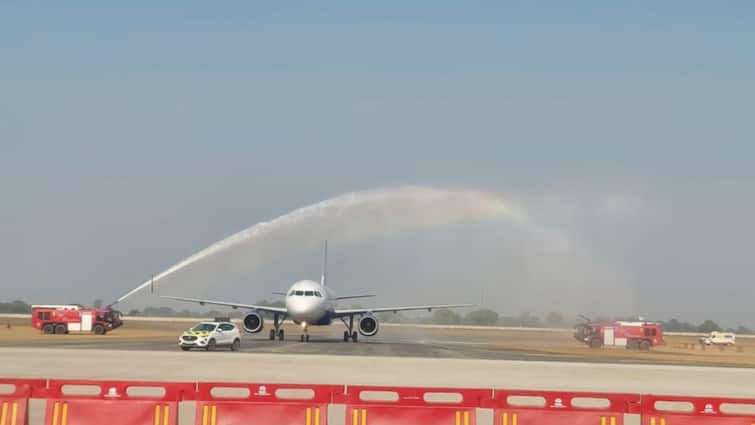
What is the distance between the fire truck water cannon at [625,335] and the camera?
285ft

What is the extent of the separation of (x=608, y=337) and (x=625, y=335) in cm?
147

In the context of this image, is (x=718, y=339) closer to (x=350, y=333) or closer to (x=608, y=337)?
(x=608, y=337)

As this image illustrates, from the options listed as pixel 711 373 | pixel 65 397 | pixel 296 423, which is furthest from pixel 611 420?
pixel 711 373

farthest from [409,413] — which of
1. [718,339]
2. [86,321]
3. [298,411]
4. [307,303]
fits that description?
[718,339]

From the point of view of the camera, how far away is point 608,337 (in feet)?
290

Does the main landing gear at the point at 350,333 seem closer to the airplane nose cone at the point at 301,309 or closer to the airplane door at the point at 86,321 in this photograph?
the airplane nose cone at the point at 301,309

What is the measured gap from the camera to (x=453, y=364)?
4672 cm

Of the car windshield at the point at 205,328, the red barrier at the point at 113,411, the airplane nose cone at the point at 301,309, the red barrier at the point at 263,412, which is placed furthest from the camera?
the airplane nose cone at the point at 301,309

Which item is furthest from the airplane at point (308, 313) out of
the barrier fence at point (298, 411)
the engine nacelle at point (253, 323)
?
the barrier fence at point (298, 411)

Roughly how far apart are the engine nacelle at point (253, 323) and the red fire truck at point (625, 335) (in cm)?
3029

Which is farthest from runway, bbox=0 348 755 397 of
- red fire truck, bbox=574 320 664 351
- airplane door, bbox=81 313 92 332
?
airplane door, bbox=81 313 92 332

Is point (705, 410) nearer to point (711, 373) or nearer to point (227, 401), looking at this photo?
point (227, 401)

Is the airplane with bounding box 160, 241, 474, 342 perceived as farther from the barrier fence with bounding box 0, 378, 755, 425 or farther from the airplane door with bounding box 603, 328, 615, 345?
the barrier fence with bounding box 0, 378, 755, 425

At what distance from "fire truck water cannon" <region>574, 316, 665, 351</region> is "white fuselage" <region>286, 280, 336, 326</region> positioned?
27149mm
